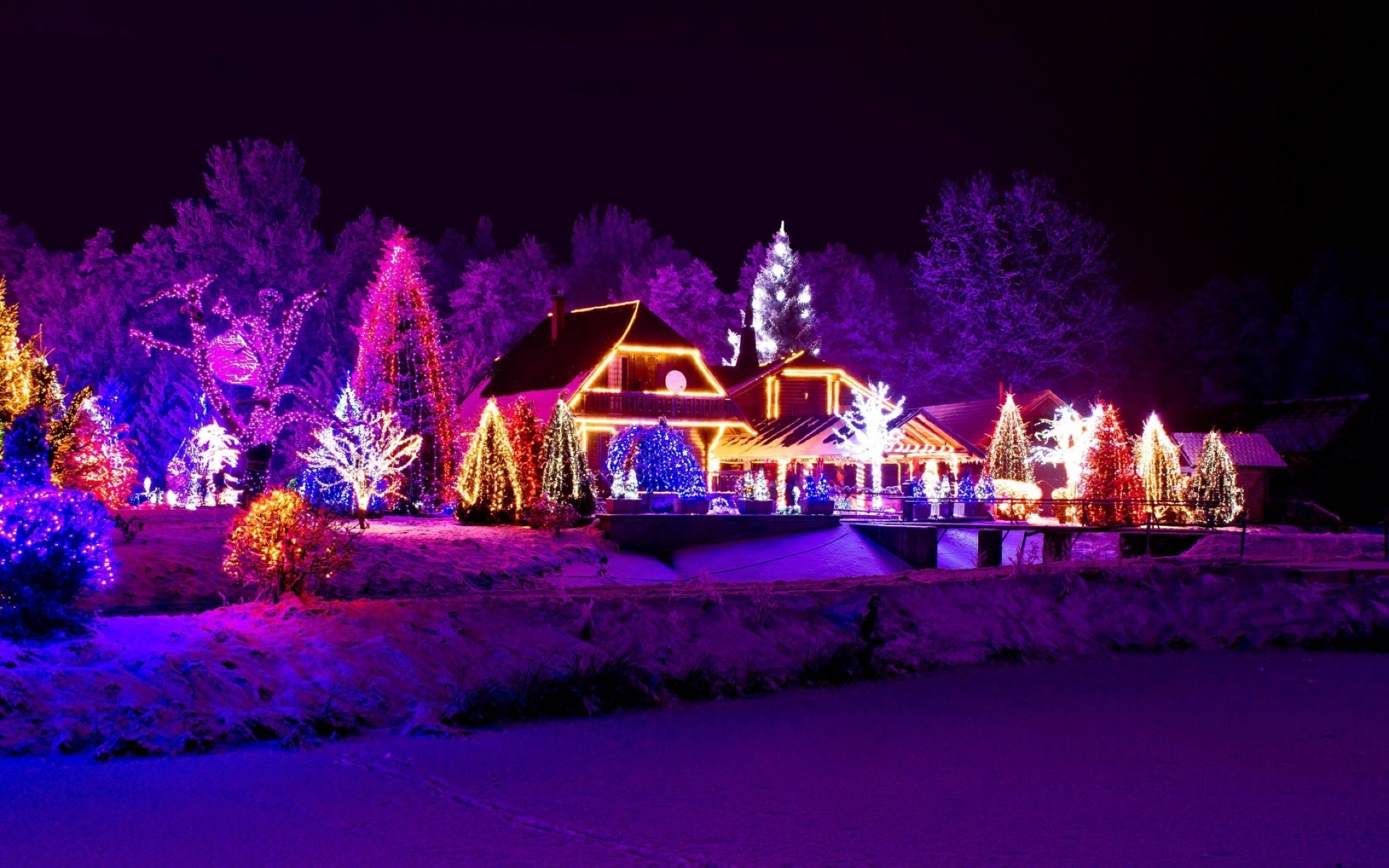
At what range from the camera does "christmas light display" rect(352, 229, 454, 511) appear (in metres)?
37.1

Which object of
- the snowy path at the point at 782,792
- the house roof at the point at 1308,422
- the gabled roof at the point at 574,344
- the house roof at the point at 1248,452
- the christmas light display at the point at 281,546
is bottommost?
the snowy path at the point at 782,792

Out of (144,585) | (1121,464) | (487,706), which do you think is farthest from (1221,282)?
(487,706)

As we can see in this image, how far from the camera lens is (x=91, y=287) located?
6081cm

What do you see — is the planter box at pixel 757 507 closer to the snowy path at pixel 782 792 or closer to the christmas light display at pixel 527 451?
the christmas light display at pixel 527 451

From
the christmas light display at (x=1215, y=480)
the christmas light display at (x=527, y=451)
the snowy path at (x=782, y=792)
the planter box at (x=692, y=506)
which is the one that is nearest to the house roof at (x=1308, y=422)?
the christmas light display at (x=1215, y=480)

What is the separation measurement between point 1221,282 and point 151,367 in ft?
194

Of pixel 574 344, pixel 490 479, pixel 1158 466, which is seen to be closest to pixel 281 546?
pixel 490 479

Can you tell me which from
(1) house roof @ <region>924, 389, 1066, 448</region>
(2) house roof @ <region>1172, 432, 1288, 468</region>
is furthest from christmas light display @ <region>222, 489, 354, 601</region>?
(1) house roof @ <region>924, 389, 1066, 448</region>

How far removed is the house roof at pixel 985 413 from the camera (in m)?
56.7

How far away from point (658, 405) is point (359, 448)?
15513 mm

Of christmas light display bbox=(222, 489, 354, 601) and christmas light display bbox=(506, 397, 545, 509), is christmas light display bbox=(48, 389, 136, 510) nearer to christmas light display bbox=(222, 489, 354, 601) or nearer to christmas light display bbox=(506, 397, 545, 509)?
christmas light display bbox=(222, 489, 354, 601)

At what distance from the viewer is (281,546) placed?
603 inches

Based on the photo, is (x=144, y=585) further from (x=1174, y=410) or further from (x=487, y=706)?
(x=1174, y=410)

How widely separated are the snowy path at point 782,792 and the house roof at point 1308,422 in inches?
1816
